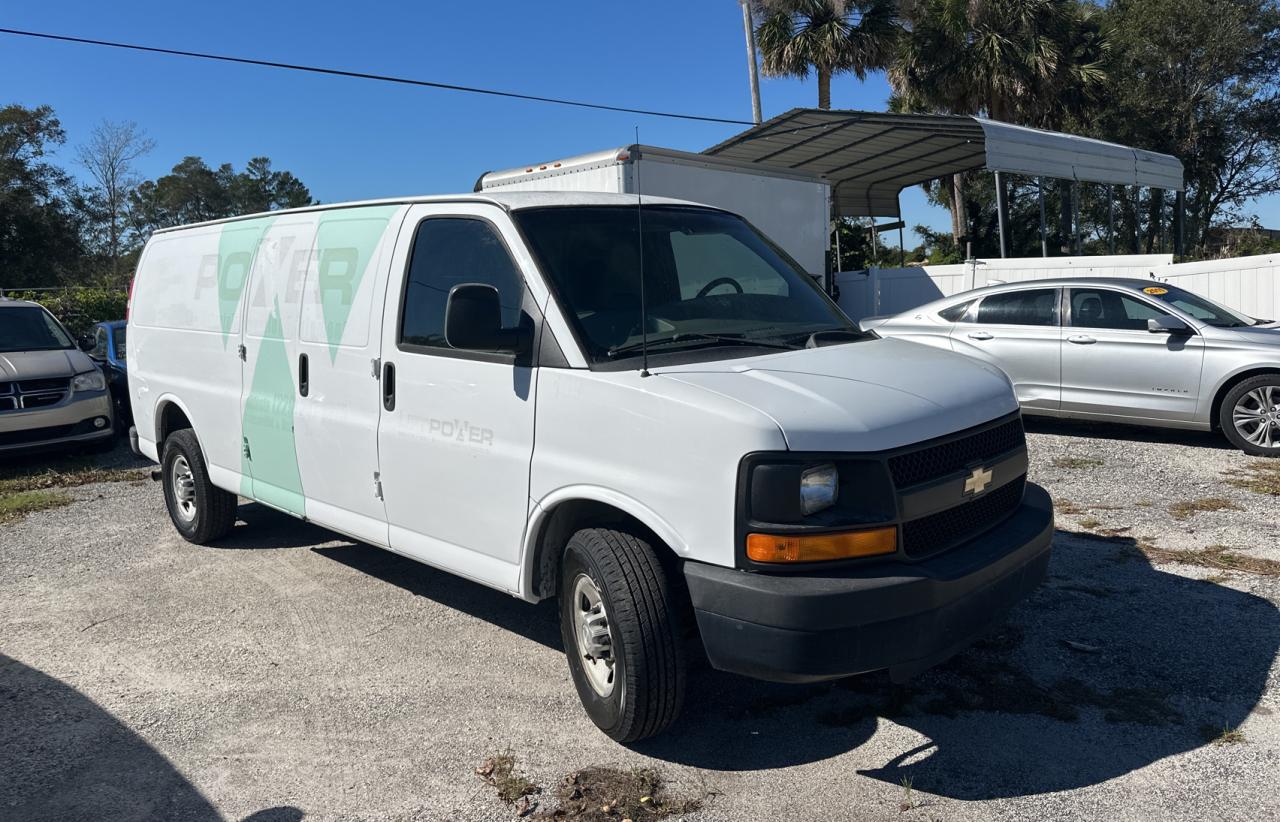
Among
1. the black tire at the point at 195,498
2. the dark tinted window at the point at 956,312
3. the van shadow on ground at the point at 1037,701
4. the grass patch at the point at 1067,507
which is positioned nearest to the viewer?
the van shadow on ground at the point at 1037,701

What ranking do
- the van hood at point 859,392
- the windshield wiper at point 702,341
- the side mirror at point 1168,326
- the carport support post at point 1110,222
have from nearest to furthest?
the van hood at point 859,392
the windshield wiper at point 702,341
the side mirror at point 1168,326
the carport support post at point 1110,222

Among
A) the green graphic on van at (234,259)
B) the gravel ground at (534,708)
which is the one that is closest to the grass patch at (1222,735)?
the gravel ground at (534,708)

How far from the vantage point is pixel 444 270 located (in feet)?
15.0

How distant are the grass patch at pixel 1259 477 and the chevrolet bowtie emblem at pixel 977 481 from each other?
15.4 feet

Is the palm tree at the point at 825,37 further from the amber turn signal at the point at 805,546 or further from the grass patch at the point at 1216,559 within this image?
the amber turn signal at the point at 805,546

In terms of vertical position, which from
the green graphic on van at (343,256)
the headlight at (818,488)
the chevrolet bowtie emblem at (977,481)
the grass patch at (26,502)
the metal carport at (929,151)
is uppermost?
the metal carport at (929,151)

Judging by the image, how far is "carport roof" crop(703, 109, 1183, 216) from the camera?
57.1ft

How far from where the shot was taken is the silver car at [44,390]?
398 inches

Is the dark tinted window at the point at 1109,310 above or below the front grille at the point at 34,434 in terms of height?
above

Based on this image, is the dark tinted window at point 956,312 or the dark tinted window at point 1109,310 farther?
→ the dark tinted window at point 956,312

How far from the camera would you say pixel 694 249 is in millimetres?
4844

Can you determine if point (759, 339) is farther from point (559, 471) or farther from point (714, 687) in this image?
point (714, 687)

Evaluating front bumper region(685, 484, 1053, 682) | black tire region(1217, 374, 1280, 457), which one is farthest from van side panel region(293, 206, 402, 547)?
black tire region(1217, 374, 1280, 457)

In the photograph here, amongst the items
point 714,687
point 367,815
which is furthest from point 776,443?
point 367,815
